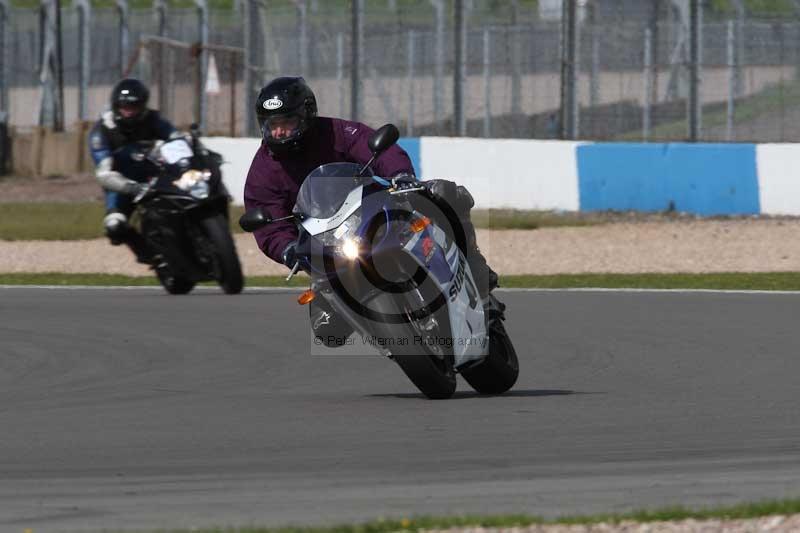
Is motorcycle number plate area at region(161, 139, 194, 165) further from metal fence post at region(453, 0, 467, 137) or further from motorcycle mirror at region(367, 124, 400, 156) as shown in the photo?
metal fence post at region(453, 0, 467, 137)

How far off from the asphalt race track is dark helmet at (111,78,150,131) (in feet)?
7.48

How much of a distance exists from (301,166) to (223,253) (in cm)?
515

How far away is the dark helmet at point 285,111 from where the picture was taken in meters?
8.45

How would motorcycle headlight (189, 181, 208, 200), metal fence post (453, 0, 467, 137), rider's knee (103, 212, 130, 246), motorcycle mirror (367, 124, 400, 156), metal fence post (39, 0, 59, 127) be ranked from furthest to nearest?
metal fence post (39, 0, 59, 127), metal fence post (453, 0, 467, 137), rider's knee (103, 212, 130, 246), motorcycle headlight (189, 181, 208, 200), motorcycle mirror (367, 124, 400, 156)

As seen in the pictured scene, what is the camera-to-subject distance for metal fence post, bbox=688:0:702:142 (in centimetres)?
2056

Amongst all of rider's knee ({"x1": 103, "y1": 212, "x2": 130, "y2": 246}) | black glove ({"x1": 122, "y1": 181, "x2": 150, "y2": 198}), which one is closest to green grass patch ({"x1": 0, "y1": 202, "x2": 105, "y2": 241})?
rider's knee ({"x1": 103, "y1": 212, "x2": 130, "y2": 246})

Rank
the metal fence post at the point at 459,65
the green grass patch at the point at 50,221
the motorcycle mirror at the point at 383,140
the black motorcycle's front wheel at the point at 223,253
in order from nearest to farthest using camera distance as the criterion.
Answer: the motorcycle mirror at the point at 383,140
the black motorcycle's front wheel at the point at 223,253
the green grass patch at the point at 50,221
the metal fence post at the point at 459,65

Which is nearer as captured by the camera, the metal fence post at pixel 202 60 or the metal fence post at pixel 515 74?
the metal fence post at pixel 515 74

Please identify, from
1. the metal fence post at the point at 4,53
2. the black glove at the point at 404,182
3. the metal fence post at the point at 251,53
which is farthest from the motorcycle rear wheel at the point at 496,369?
the metal fence post at the point at 4,53

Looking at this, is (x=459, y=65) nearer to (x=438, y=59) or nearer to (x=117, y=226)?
(x=438, y=59)

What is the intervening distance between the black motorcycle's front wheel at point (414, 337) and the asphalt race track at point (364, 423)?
191mm

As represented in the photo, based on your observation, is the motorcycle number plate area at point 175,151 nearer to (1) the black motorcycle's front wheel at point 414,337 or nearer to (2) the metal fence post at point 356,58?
(1) the black motorcycle's front wheel at point 414,337

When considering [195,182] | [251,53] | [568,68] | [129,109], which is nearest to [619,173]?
[568,68]

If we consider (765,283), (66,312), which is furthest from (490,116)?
(66,312)
